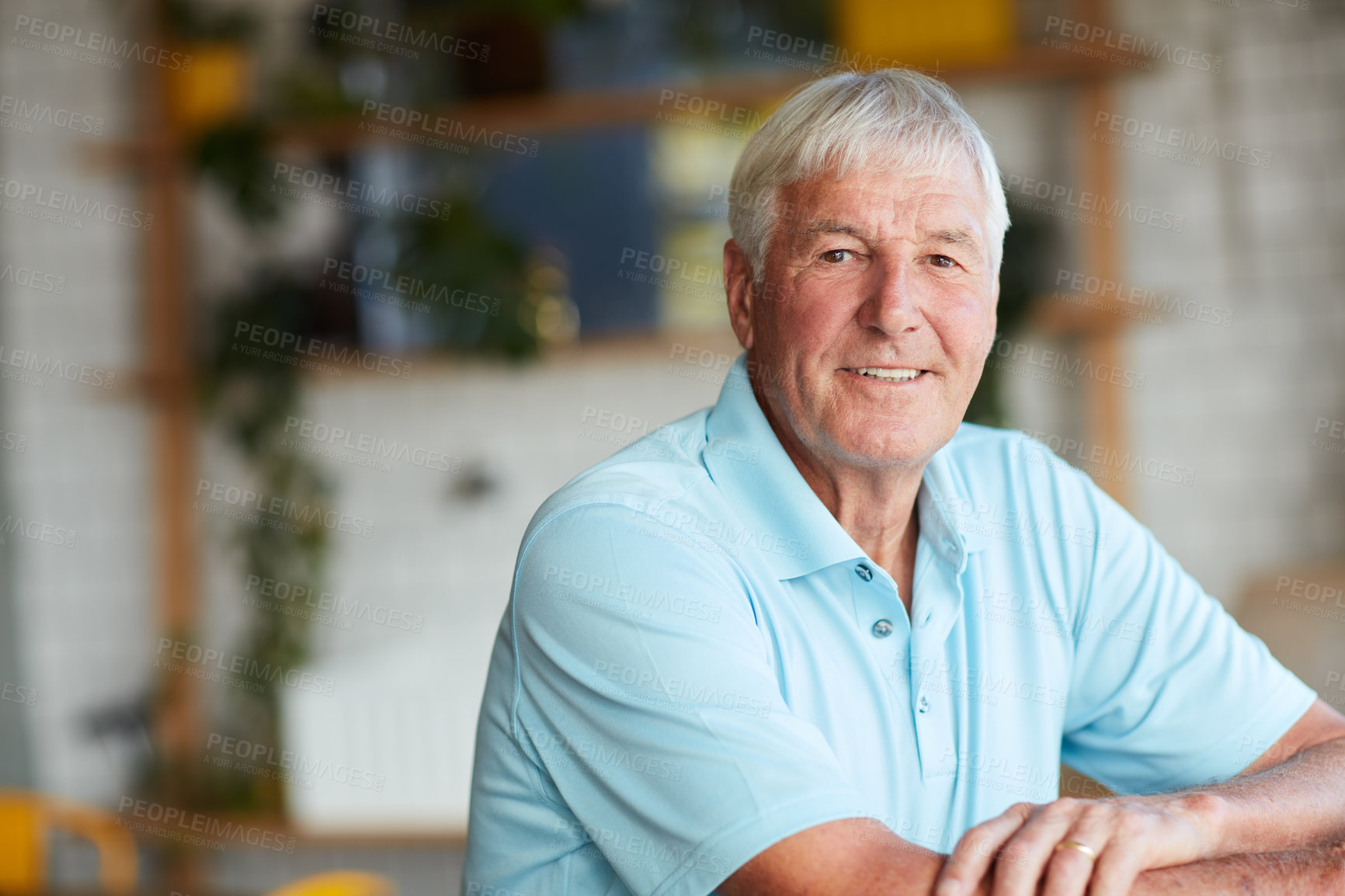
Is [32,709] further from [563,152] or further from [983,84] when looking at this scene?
[983,84]

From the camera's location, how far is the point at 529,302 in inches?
109

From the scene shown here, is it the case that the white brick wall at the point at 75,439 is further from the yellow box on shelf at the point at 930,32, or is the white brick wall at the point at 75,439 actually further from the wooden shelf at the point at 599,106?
the yellow box on shelf at the point at 930,32

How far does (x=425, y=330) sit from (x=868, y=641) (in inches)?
80.3

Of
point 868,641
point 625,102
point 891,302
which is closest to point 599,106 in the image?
point 625,102

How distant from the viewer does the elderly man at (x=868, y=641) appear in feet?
3.00

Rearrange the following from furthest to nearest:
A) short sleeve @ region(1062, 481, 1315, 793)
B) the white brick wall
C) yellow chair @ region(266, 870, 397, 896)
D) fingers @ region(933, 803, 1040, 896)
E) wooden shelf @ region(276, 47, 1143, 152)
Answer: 1. the white brick wall
2. wooden shelf @ region(276, 47, 1143, 152)
3. yellow chair @ region(266, 870, 397, 896)
4. short sleeve @ region(1062, 481, 1315, 793)
5. fingers @ region(933, 803, 1040, 896)

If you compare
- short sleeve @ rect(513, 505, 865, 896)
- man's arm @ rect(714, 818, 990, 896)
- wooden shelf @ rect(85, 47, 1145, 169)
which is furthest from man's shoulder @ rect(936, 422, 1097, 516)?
wooden shelf @ rect(85, 47, 1145, 169)

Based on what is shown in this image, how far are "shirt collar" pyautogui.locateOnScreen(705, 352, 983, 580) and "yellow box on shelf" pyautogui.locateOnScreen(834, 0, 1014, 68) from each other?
1.57 m

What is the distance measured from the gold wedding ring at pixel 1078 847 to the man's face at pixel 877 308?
40 cm

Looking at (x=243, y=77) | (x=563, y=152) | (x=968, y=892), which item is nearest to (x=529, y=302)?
(x=563, y=152)

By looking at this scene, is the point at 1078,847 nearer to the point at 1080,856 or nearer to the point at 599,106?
the point at 1080,856

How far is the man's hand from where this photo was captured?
0.88 metres

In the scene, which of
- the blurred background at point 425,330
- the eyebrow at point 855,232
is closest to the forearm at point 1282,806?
the eyebrow at point 855,232

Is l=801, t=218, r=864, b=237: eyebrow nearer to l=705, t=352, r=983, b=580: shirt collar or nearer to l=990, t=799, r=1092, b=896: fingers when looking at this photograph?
l=705, t=352, r=983, b=580: shirt collar
